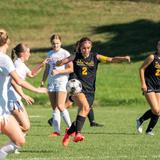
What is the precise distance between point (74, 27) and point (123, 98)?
24.3 meters

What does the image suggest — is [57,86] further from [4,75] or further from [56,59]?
[4,75]

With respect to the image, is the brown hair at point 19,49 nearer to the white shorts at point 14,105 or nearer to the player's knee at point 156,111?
the white shorts at point 14,105

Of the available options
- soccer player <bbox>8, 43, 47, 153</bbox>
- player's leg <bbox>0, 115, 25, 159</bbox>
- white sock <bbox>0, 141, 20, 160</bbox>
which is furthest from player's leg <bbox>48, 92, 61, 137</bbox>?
player's leg <bbox>0, 115, 25, 159</bbox>

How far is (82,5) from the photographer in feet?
199

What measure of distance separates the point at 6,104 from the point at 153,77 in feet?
21.0

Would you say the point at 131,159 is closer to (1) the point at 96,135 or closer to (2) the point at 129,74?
(1) the point at 96,135

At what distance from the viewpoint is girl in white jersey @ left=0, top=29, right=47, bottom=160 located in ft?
36.2

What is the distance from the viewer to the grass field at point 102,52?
46.0 ft

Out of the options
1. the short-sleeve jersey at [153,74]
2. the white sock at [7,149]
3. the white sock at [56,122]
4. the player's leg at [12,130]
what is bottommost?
the white sock at [56,122]

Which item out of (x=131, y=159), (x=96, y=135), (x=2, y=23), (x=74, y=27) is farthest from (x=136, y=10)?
(x=131, y=159)

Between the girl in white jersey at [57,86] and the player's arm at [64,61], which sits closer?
the player's arm at [64,61]

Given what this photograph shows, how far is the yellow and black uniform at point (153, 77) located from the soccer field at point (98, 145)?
3.12 ft

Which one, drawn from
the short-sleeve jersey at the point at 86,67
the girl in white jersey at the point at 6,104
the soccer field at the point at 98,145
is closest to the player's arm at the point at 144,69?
the soccer field at the point at 98,145

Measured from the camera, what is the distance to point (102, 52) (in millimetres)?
47750
